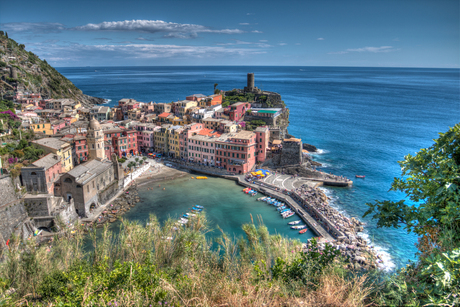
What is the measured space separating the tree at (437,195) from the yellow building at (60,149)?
37563mm

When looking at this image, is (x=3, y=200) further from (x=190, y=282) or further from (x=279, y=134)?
(x=279, y=134)

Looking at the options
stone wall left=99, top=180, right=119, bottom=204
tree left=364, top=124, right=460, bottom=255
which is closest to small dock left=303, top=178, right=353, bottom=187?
stone wall left=99, top=180, right=119, bottom=204

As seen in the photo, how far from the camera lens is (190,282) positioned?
31.8ft

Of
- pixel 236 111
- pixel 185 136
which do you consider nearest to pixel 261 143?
pixel 185 136

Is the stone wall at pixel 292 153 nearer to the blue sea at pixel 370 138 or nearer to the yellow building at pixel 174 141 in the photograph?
the blue sea at pixel 370 138

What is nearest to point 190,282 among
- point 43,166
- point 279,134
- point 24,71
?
point 43,166

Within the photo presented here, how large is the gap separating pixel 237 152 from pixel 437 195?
38057 mm

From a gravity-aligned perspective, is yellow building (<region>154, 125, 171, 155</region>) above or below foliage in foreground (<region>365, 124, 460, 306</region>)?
below

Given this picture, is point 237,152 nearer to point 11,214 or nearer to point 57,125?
point 11,214

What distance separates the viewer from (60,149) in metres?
36.3

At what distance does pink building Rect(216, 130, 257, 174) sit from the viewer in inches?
1802

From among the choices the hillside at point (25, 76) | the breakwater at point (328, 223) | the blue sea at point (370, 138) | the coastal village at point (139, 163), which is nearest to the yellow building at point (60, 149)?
the coastal village at point (139, 163)

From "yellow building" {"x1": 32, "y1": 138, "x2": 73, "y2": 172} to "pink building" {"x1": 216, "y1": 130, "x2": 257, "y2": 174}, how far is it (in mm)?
21662

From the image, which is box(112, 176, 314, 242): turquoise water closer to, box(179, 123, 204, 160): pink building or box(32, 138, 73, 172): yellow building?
box(179, 123, 204, 160): pink building
